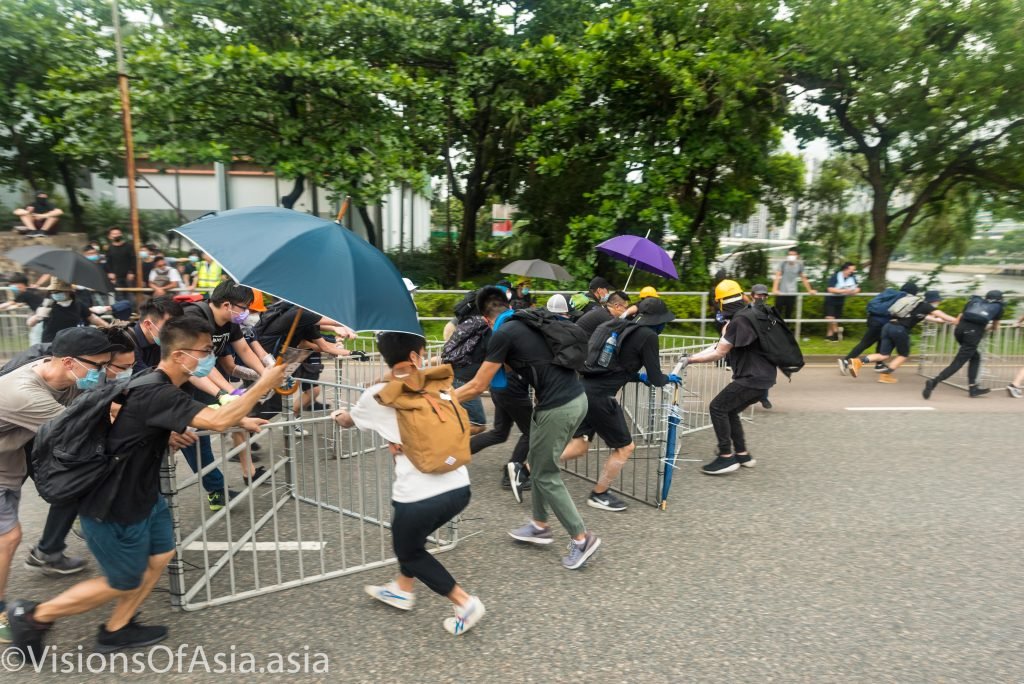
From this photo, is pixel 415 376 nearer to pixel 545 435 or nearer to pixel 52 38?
pixel 545 435

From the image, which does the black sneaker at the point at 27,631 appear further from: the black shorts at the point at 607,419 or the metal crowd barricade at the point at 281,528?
the black shorts at the point at 607,419

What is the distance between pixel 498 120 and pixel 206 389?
1287 cm

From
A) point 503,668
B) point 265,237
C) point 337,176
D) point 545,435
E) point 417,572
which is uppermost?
point 337,176

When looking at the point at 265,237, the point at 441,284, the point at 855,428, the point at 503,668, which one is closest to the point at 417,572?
the point at 503,668

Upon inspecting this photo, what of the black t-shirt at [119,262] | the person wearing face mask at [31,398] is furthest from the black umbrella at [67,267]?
the black t-shirt at [119,262]

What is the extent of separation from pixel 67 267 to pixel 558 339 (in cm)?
506

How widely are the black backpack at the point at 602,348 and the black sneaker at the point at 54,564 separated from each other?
3.50 metres

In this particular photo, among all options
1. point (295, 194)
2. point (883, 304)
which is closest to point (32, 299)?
point (295, 194)

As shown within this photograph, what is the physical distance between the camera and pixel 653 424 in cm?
610

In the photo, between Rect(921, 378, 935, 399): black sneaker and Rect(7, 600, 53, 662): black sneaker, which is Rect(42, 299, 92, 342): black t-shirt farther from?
Rect(921, 378, 935, 399): black sneaker

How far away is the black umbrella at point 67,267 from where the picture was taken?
253 inches

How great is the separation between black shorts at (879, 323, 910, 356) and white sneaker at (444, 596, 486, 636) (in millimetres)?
8494

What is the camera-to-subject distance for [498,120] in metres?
16.0

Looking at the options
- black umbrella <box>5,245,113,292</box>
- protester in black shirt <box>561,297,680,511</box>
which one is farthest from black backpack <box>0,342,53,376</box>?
protester in black shirt <box>561,297,680,511</box>
